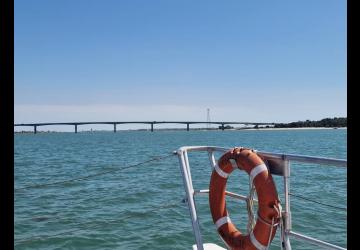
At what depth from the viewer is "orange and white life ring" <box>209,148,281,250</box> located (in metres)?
2.99

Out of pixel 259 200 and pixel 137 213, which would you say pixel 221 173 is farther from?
pixel 137 213

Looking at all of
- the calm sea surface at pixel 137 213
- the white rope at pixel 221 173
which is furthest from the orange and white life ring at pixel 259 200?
the calm sea surface at pixel 137 213

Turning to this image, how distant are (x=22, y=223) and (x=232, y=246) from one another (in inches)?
220

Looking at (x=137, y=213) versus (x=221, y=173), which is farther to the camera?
(x=137, y=213)

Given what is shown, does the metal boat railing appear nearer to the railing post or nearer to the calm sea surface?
the railing post

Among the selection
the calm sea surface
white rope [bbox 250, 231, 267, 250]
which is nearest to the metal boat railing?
white rope [bbox 250, 231, 267, 250]

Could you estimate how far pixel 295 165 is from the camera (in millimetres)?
17062

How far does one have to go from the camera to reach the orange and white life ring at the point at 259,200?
2.99 meters

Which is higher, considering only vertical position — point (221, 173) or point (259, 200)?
point (221, 173)

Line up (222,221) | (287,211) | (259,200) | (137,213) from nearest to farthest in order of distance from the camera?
(287,211)
(259,200)
(222,221)
(137,213)

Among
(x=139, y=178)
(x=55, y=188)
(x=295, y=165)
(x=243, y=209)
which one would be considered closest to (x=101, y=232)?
(x=243, y=209)

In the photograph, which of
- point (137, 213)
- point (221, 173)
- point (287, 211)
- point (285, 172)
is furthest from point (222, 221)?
point (137, 213)

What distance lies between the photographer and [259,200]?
10.0 feet
